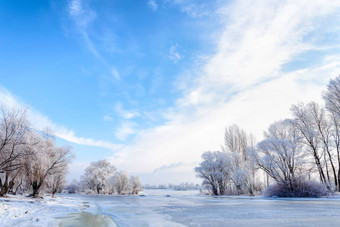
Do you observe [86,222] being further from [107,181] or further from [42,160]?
[107,181]

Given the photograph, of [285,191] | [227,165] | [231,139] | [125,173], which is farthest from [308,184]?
[125,173]

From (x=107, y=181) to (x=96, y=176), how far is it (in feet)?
22.1

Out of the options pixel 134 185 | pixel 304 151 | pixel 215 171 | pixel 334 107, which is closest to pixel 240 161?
pixel 215 171

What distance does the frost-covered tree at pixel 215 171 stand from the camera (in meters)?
39.5

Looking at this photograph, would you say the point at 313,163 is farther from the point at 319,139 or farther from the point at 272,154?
the point at 272,154

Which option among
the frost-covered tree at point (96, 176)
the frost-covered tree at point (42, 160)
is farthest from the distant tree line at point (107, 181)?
the frost-covered tree at point (42, 160)

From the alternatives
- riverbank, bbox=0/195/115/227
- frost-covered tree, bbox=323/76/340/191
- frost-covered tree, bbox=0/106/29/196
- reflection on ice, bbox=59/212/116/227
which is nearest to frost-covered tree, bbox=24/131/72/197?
frost-covered tree, bbox=0/106/29/196

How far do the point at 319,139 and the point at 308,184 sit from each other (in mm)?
7871

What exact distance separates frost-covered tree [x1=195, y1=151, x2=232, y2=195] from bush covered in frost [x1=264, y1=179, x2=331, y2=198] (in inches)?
510

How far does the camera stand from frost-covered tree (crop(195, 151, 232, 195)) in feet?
130

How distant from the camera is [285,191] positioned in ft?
81.9

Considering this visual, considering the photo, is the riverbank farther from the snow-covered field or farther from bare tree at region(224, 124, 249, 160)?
bare tree at region(224, 124, 249, 160)

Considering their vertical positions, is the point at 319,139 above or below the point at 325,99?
below

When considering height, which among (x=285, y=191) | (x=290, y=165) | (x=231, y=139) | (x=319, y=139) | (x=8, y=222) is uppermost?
(x=231, y=139)
